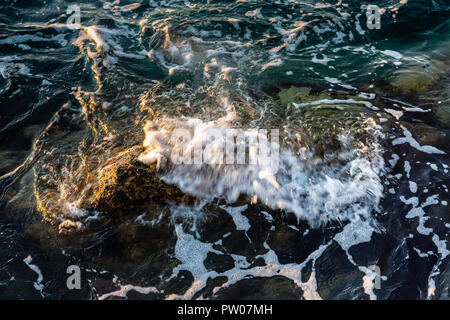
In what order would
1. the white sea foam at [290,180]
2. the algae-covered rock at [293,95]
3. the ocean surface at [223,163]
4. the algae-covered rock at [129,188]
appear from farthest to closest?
the algae-covered rock at [293,95]
the white sea foam at [290,180]
the algae-covered rock at [129,188]
the ocean surface at [223,163]

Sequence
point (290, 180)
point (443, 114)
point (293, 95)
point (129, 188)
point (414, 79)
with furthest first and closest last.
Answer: point (414, 79), point (293, 95), point (443, 114), point (290, 180), point (129, 188)

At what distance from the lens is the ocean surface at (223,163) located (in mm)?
3512

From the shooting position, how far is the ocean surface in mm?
3512

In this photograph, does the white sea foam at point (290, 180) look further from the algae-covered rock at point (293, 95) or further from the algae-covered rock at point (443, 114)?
the algae-covered rock at point (443, 114)

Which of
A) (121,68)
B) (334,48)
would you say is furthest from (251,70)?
(121,68)

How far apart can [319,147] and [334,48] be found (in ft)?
11.9

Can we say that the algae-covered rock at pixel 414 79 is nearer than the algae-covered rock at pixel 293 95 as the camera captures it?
No

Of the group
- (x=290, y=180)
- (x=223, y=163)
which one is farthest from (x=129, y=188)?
(x=290, y=180)

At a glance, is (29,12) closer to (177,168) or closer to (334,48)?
(177,168)

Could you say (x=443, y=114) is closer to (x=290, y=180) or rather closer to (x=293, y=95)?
(x=293, y=95)

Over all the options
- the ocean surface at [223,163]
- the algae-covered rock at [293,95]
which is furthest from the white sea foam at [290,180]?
the algae-covered rock at [293,95]

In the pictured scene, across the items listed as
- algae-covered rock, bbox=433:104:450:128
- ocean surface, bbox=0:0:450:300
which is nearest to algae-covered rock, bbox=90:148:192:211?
ocean surface, bbox=0:0:450:300

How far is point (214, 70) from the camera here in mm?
6246

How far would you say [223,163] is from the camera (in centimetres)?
432
